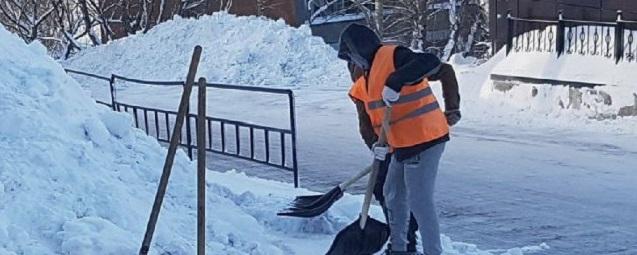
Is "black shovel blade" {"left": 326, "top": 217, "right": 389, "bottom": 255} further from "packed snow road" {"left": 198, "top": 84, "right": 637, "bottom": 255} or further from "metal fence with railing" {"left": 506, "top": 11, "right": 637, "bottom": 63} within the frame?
"metal fence with railing" {"left": 506, "top": 11, "right": 637, "bottom": 63}

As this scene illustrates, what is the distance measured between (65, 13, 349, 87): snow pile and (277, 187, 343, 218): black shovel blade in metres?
15.3

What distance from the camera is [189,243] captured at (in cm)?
598

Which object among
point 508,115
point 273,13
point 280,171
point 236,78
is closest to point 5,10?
point 273,13

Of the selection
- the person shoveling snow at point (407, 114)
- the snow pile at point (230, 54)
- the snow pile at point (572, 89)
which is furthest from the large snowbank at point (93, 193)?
the snow pile at point (230, 54)

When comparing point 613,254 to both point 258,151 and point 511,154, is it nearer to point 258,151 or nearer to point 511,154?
point 511,154

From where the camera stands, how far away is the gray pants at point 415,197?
6.05 m

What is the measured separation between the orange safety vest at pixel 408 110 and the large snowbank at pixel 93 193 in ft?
3.67

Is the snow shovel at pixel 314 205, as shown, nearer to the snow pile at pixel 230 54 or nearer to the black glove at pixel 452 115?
the black glove at pixel 452 115

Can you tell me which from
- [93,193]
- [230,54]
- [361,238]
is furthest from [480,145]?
[230,54]

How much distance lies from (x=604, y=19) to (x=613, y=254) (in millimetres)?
12947

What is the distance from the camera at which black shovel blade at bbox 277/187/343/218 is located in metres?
7.08

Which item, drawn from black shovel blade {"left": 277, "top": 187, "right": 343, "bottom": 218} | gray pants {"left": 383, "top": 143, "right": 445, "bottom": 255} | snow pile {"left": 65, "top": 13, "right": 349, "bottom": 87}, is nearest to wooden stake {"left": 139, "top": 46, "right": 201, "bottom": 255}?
gray pants {"left": 383, "top": 143, "right": 445, "bottom": 255}

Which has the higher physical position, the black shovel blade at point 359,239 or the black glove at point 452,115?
the black glove at point 452,115

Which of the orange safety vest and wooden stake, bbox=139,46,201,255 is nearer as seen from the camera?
wooden stake, bbox=139,46,201,255
